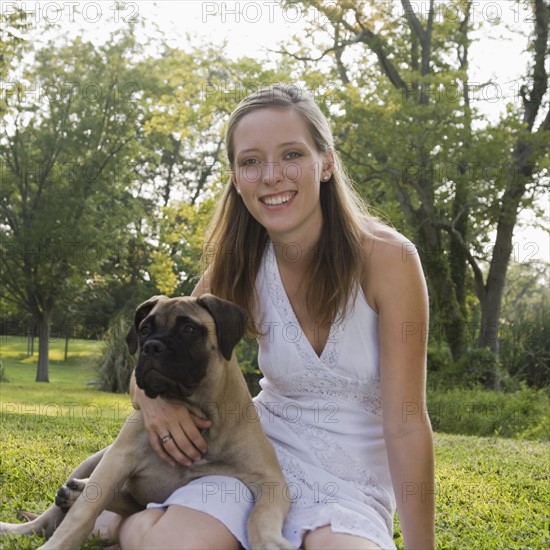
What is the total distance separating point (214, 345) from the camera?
3.41 metres

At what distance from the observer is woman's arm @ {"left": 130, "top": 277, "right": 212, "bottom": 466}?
3.28 meters

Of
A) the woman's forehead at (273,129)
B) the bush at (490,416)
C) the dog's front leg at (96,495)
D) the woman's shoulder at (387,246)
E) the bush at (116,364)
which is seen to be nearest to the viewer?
the dog's front leg at (96,495)

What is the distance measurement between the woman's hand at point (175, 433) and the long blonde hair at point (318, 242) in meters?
0.69

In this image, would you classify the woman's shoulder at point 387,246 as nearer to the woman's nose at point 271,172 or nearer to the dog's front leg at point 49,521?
the woman's nose at point 271,172

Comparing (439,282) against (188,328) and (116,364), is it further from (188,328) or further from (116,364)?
(188,328)

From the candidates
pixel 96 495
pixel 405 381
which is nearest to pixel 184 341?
pixel 96 495

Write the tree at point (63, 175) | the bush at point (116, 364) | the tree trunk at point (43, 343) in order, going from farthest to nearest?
the tree trunk at point (43, 343) → the tree at point (63, 175) → the bush at point (116, 364)

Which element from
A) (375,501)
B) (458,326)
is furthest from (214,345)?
(458,326)

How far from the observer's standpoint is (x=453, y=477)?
6.78 meters

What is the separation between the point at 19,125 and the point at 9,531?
2053 cm

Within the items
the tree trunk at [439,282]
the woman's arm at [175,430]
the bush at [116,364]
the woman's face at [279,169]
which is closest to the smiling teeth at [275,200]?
the woman's face at [279,169]

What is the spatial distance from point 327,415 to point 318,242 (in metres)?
0.88

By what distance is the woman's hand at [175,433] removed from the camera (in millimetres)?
3281

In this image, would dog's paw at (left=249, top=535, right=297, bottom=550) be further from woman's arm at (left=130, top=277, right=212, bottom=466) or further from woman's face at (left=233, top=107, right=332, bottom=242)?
woman's face at (left=233, top=107, right=332, bottom=242)
